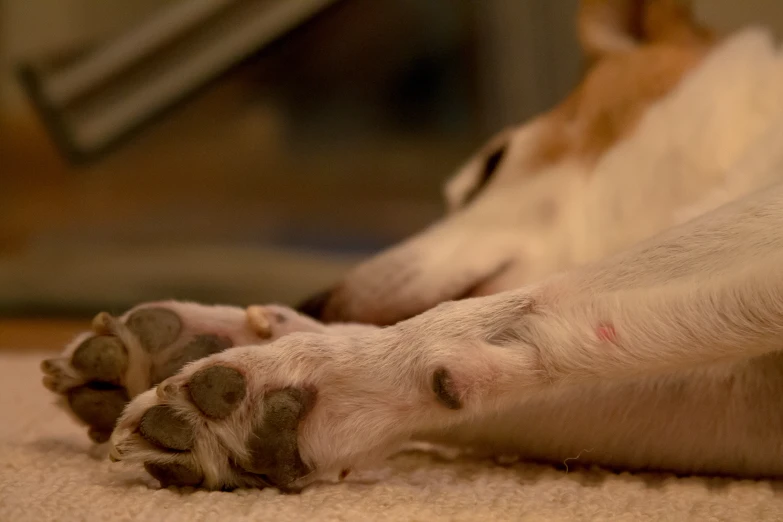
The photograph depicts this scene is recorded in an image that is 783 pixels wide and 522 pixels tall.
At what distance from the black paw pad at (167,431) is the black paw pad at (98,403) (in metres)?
0.12

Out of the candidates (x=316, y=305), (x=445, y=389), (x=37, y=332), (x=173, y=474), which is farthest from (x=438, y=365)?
(x=37, y=332)

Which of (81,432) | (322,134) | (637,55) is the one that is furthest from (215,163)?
(81,432)

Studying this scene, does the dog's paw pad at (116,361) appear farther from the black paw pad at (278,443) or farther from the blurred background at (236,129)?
the blurred background at (236,129)

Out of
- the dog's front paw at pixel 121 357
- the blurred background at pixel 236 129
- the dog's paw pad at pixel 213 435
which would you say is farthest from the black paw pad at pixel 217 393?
the blurred background at pixel 236 129

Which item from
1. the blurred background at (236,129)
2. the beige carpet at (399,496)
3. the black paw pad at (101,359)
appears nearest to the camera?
the beige carpet at (399,496)

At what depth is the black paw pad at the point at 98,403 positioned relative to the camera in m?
0.82

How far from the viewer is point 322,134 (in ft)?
10.3

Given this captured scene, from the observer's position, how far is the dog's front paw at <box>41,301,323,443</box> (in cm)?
82

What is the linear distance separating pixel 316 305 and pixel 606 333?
59cm

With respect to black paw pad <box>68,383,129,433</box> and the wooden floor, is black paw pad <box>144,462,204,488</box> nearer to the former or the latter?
black paw pad <box>68,383,129,433</box>

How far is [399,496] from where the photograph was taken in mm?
719

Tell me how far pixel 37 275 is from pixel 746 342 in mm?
2235

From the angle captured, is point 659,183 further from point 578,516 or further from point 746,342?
point 578,516

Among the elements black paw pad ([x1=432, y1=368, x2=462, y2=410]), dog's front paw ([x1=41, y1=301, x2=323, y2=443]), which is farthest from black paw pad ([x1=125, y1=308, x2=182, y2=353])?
black paw pad ([x1=432, y1=368, x2=462, y2=410])
